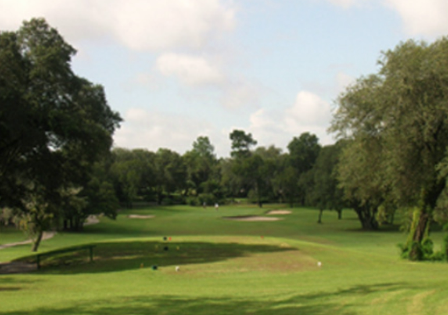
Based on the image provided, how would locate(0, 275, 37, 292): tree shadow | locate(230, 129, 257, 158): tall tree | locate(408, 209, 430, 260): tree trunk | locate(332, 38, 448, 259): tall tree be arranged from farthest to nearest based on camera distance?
1. locate(230, 129, 257, 158): tall tree
2. locate(408, 209, 430, 260): tree trunk
3. locate(332, 38, 448, 259): tall tree
4. locate(0, 275, 37, 292): tree shadow

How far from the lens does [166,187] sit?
5010 inches

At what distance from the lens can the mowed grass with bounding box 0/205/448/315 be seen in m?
11.7

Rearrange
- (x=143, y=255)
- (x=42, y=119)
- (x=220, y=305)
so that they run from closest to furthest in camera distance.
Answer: (x=220, y=305) < (x=42, y=119) < (x=143, y=255)

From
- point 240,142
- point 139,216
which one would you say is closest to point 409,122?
point 139,216

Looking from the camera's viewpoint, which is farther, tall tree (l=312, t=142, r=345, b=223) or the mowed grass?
tall tree (l=312, t=142, r=345, b=223)

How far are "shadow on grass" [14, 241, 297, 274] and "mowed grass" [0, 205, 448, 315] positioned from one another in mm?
58

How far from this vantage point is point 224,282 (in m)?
17.7

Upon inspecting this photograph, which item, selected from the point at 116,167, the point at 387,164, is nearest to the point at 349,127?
the point at 387,164

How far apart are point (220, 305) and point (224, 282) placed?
558 cm

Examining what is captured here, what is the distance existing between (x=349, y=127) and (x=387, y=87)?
3289 millimetres

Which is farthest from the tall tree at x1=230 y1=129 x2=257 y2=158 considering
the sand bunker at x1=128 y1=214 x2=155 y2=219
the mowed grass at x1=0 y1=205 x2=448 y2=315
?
the mowed grass at x1=0 y1=205 x2=448 y2=315

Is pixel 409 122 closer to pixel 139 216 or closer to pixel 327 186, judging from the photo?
pixel 327 186

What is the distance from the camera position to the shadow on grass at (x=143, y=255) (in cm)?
2380

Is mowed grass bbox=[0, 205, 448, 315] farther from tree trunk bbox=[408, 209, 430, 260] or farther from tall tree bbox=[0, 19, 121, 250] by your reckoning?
tall tree bbox=[0, 19, 121, 250]
